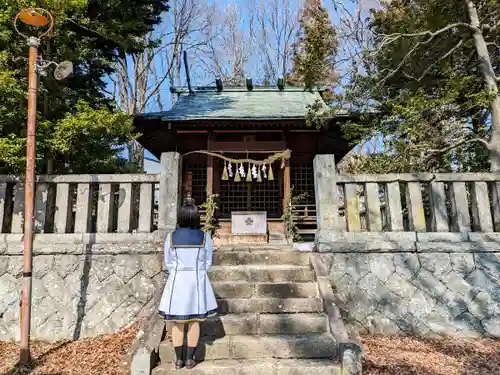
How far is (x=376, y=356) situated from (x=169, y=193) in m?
3.49

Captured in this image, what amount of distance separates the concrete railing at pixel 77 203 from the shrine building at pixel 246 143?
3.45 metres

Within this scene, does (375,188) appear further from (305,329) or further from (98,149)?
(98,149)

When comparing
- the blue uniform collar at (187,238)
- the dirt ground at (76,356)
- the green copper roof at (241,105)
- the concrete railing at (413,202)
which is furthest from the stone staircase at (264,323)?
the green copper roof at (241,105)

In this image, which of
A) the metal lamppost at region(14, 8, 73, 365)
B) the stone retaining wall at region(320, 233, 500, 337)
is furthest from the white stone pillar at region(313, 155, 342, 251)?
the metal lamppost at region(14, 8, 73, 365)

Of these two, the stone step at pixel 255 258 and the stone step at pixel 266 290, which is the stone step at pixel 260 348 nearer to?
the stone step at pixel 266 290

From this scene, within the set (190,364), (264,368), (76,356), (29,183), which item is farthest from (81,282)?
(264,368)

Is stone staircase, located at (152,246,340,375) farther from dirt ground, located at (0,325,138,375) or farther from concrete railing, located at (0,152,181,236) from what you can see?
concrete railing, located at (0,152,181,236)

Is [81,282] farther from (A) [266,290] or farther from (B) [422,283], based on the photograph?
(B) [422,283]

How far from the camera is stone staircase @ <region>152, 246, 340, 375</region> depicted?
11.1 feet

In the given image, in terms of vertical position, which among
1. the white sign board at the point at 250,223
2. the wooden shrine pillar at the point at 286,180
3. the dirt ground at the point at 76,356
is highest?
the wooden shrine pillar at the point at 286,180

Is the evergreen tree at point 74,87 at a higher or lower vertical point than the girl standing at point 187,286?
higher

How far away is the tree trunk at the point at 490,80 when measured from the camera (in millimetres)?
5551

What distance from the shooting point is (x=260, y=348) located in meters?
3.61

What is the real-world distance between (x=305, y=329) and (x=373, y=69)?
5405 millimetres
